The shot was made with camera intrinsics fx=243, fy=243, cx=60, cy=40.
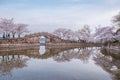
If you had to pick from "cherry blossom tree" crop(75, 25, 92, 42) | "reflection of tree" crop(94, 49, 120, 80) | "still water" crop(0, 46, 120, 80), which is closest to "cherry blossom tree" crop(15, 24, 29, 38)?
"cherry blossom tree" crop(75, 25, 92, 42)

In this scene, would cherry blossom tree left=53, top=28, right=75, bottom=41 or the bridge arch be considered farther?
cherry blossom tree left=53, top=28, right=75, bottom=41

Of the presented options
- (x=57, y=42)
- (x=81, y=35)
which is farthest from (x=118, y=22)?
(x=81, y=35)

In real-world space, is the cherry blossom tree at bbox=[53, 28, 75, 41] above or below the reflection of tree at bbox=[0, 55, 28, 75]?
above

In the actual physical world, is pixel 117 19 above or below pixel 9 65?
above

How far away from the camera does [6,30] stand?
73250mm

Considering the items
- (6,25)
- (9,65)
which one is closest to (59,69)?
(9,65)

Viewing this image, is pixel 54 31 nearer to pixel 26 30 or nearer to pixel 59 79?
pixel 26 30

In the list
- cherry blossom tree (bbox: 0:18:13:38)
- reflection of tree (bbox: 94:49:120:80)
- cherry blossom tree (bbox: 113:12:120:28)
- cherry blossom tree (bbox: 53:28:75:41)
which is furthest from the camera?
cherry blossom tree (bbox: 53:28:75:41)

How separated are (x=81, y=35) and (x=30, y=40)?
113ft

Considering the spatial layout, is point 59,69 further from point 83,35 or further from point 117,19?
point 83,35

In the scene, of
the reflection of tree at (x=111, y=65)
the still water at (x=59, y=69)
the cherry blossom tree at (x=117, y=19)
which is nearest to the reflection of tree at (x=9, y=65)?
the still water at (x=59, y=69)

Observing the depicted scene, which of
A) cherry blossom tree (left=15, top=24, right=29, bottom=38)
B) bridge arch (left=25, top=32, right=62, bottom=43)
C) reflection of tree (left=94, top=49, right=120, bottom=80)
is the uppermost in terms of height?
cherry blossom tree (left=15, top=24, right=29, bottom=38)

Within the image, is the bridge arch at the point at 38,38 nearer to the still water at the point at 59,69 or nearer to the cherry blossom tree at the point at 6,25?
the cherry blossom tree at the point at 6,25

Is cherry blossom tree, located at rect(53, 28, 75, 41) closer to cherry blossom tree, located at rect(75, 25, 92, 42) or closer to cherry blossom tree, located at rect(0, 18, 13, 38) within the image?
cherry blossom tree, located at rect(75, 25, 92, 42)
